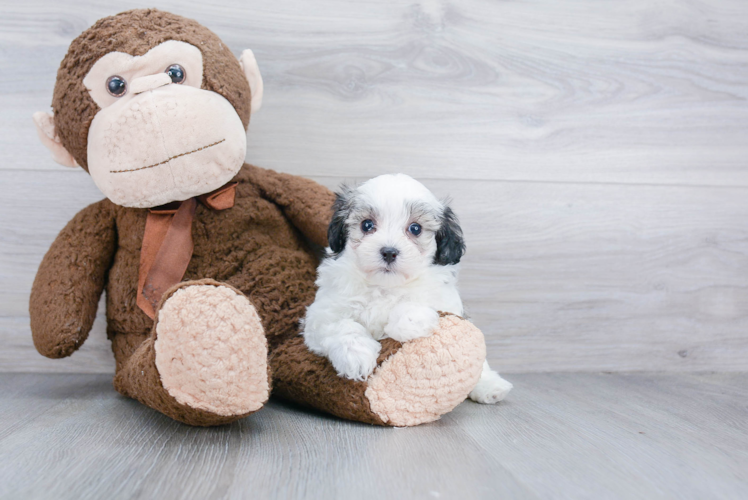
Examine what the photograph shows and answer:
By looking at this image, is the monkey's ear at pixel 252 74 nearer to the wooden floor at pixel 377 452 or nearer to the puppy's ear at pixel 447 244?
the puppy's ear at pixel 447 244

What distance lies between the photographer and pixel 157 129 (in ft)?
3.91

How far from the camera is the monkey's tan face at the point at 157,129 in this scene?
120 centimetres

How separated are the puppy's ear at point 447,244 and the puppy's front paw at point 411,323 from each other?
0.14 meters

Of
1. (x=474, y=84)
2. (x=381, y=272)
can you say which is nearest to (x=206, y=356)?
(x=381, y=272)

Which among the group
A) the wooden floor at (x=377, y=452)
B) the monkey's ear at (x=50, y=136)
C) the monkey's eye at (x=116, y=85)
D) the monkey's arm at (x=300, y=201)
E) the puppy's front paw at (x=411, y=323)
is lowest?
the wooden floor at (x=377, y=452)

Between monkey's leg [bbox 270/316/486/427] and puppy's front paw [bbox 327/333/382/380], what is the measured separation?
0.10ft

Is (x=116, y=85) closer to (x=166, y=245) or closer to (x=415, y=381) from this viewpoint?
(x=166, y=245)

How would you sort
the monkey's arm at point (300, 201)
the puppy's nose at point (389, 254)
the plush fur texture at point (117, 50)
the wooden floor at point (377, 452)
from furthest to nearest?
the monkey's arm at point (300, 201) → the plush fur texture at point (117, 50) → the puppy's nose at point (389, 254) → the wooden floor at point (377, 452)

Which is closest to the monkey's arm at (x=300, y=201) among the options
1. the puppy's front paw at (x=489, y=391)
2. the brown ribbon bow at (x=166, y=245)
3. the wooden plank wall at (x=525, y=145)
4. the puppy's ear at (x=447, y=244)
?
the brown ribbon bow at (x=166, y=245)

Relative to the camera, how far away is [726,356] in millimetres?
1912

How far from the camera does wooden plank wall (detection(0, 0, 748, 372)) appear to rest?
1688 mm

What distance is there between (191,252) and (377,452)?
2.23ft

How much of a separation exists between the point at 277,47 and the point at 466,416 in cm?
121

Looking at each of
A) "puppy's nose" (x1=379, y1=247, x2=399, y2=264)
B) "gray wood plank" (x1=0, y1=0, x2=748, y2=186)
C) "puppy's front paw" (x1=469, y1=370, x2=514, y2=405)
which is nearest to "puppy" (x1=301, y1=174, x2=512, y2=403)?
"puppy's nose" (x1=379, y1=247, x2=399, y2=264)
